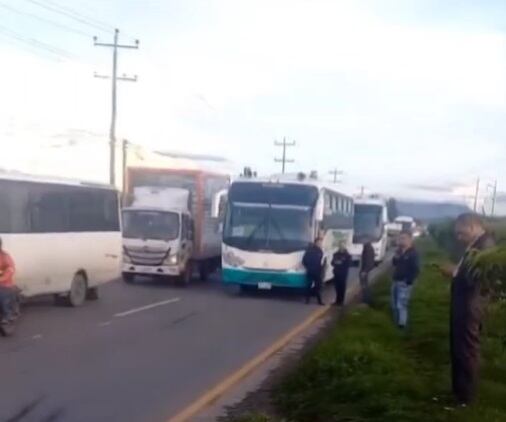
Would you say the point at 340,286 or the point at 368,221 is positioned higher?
the point at 340,286

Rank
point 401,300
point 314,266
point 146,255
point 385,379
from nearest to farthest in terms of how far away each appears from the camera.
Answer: point 385,379 → point 401,300 → point 314,266 → point 146,255

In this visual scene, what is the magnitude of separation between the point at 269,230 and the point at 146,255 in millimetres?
4493

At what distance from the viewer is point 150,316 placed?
74.3 feet

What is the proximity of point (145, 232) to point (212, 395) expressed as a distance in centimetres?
1914

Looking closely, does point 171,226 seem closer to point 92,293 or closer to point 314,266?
point 314,266

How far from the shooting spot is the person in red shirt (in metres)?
17.9

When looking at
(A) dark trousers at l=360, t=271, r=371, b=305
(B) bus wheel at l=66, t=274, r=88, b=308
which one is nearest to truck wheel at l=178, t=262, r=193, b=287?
(A) dark trousers at l=360, t=271, r=371, b=305

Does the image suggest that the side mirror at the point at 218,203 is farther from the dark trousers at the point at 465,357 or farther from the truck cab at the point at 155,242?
the dark trousers at the point at 465,357

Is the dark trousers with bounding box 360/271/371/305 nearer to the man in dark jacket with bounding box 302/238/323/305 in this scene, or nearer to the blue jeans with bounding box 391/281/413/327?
the man in dark jacket with bounding box 302/238/323/305

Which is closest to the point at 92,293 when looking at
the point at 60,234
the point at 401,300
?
the point at 60,234

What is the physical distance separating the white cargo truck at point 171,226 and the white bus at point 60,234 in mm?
5758

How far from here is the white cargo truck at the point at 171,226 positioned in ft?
104

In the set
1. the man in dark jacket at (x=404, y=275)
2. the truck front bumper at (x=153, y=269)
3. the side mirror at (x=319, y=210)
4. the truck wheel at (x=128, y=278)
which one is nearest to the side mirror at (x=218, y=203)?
the truck front bumper at (x=153, y=269)

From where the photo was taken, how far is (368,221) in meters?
55.0
